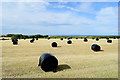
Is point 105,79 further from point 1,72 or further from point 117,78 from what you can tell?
point 1,72

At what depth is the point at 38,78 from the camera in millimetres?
9570

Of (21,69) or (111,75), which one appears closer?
(111,75)

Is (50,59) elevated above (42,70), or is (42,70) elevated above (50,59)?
(50,59)

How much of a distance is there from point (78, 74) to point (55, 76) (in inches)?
63.7

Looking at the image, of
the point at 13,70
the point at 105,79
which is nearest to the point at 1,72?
the point at 13,70

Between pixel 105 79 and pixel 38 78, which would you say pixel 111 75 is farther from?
pixel 38 78

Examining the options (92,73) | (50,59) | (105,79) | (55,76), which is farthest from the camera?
(50,59)

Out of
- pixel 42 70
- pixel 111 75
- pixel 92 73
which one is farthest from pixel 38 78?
pixel 111 75

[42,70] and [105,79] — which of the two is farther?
[42,70]

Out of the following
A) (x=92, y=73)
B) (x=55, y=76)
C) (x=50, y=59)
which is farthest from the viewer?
(x=50, y=59)

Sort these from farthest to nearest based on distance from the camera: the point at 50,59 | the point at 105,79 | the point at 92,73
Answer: the point at 50,59 < the point at 92,73 < the point at 105,79

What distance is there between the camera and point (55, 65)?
38.1 feet

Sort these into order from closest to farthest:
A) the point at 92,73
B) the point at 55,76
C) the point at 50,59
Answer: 1. the point at 55,76
2. the point at 92,73
3. the point at 50,59

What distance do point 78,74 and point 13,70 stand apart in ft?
16.1
